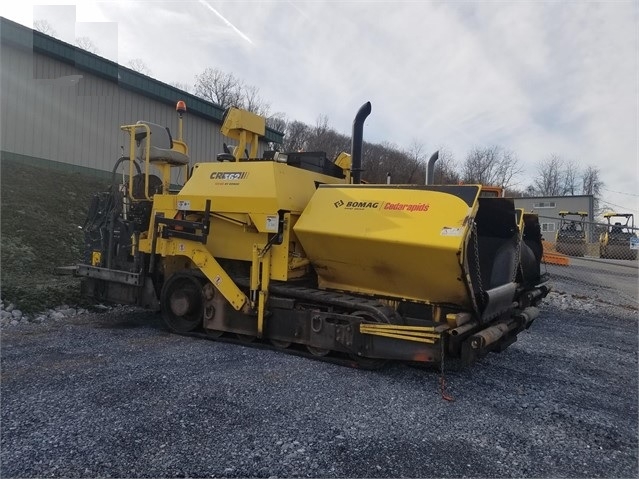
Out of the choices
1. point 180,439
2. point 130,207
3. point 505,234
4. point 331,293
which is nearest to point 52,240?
point 130,207

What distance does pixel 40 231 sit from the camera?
31.1 feet

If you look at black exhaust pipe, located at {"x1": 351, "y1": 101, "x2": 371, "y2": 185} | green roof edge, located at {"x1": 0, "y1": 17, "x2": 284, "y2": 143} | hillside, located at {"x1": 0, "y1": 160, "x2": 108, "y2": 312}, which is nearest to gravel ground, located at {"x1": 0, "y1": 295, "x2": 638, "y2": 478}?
hillside, located at {"x1": 0, "y1": 160, "x2": 108, "y2": 312}

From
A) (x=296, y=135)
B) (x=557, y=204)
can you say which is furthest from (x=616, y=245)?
(x=296, y=135)

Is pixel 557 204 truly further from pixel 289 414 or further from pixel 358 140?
pixel 289 414

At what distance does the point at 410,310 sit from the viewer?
4.55m

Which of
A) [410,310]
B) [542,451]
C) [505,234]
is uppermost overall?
[505,234]

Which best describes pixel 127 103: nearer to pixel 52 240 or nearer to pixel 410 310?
pixel 52 240

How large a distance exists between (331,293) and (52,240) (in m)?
7.05

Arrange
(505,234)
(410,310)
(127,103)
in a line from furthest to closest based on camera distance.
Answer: (127,103) → (505,234) → (410,310)

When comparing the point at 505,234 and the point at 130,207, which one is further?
the point at 130,207

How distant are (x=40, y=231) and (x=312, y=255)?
7.23 metres

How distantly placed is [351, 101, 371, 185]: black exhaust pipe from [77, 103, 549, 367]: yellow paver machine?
2cm

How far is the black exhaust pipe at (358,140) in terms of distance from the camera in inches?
228

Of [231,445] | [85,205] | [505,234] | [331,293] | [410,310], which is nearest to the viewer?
[231,445]
